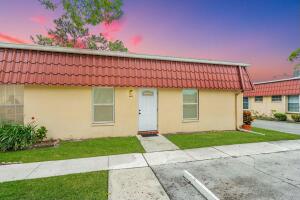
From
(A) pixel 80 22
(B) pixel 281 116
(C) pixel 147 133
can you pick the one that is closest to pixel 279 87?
(B) pixel 281 116

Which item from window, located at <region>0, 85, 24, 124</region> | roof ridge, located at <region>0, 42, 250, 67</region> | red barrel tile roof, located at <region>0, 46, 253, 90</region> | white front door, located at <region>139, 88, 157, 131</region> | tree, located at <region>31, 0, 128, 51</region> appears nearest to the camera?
red barrel tile roof, located at <region>0, 46, 253, 90</region>

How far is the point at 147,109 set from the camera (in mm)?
8844

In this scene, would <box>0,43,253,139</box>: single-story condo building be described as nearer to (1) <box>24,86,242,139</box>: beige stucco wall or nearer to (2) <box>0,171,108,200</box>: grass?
(1) <box>24,86,242,139</box>: beige stucco wall

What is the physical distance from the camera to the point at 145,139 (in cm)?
775

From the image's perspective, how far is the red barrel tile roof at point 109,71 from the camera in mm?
6758

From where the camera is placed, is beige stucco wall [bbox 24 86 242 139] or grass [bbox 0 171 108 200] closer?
grass [bbox 0 171 108 200]

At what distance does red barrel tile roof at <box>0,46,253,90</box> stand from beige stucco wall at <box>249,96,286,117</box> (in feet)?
35.3

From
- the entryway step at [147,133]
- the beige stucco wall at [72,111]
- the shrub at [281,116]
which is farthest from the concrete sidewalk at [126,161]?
the shrub at [281,116]

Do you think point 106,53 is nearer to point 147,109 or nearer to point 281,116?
point 147,109

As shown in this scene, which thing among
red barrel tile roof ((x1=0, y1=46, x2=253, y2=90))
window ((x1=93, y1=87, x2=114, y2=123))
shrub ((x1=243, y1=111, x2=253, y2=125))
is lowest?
shrub ((x1=243, y1=111, x2=253, y2=125))

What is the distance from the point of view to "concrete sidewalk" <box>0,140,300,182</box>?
4.21 meters

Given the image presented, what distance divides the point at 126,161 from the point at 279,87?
1967 centimetres

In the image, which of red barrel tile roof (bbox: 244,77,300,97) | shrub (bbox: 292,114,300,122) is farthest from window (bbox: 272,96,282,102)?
shrub (bbox: 292,114,300,122)

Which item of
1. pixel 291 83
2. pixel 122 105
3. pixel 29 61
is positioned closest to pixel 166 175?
pixel 122 105
